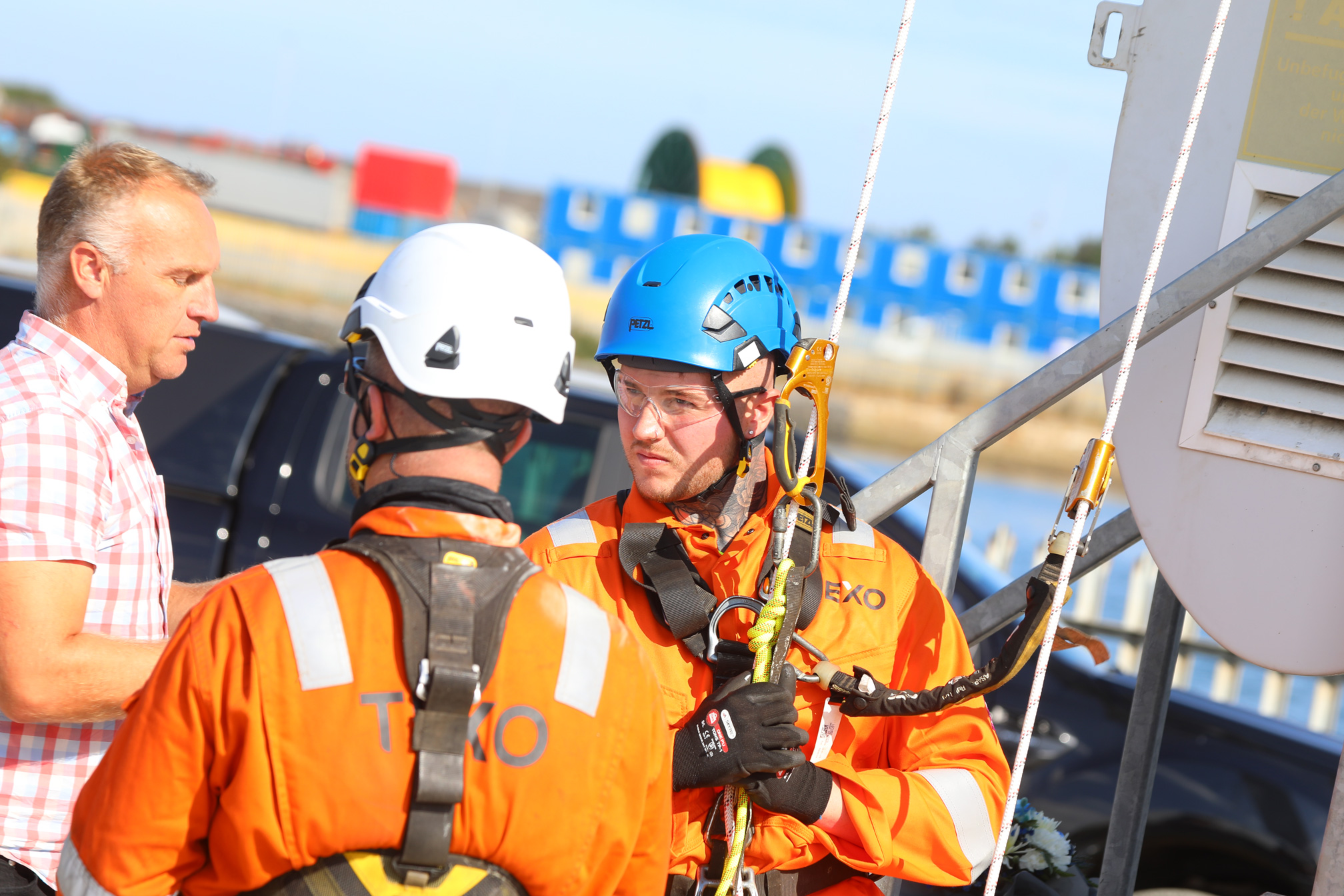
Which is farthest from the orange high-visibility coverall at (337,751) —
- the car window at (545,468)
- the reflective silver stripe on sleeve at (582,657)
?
the car window at (545,468)

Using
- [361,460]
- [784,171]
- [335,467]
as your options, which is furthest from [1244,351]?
[784,171]

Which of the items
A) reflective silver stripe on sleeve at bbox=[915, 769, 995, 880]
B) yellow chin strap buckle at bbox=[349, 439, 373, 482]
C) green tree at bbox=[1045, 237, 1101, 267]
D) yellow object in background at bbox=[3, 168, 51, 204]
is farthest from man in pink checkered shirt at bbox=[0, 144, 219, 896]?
green tree at bbox=[1045, 237, 1101, 267]

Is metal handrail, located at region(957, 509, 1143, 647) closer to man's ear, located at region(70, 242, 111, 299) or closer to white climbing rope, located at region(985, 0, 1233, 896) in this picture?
white climbing rope, located at region(985, 0, 1233, 896)

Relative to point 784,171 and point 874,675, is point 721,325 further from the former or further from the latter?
point 784,171

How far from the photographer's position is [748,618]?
7.99 feet

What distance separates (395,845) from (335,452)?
3591mm

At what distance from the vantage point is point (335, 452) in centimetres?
493

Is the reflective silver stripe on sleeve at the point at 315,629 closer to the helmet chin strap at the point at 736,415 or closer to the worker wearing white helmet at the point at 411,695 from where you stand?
the worker wearing white helmet at the point at 411,695

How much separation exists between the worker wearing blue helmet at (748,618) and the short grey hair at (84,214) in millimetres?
1009

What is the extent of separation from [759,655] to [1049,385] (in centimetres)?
87

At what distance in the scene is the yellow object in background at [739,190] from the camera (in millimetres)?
42156

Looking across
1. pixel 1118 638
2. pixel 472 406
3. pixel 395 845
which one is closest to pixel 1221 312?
pixel 472 406

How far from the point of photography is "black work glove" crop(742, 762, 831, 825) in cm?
217

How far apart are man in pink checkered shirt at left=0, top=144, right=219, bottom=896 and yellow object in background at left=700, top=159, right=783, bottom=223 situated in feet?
130
